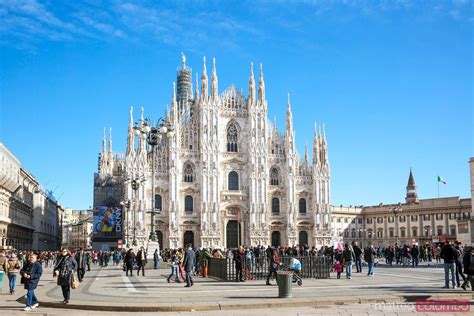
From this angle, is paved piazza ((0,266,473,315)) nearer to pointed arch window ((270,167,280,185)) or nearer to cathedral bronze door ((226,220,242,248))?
cathedral bronze door ((226,220,242,248))

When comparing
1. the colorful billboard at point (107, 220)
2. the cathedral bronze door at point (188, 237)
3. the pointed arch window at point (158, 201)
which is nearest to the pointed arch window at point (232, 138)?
the pointed arch window at point (158, 201)

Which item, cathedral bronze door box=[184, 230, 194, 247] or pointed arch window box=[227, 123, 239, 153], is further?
pointed arch window box=[227, 123, 239, 153]

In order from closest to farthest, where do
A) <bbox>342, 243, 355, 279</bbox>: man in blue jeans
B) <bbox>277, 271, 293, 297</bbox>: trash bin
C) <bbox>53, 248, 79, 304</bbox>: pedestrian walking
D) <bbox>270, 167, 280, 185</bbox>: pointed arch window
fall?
<bbox>53, 248, 79, 304</bbox>: pedestrian walking
<bbox>277, 271, 293, 297</bbox>: trash bin
<bbox>342, 243, 355, 279</bbox>: man in blue jeans
<bbox>270, 167, 280, 185</bbox>: pointed arch window

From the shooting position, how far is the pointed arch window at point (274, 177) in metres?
66.8

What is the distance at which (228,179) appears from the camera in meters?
65.1

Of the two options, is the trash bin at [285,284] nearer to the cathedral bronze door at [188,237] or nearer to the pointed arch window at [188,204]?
the cathedral bronze door at [188,237]

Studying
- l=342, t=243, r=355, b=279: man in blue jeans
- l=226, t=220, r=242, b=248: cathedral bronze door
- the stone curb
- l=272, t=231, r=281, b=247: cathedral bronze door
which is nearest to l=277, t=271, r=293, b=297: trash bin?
the stone curb

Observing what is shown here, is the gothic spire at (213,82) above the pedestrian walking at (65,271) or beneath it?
above

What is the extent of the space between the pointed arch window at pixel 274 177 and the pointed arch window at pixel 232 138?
16.7 ft

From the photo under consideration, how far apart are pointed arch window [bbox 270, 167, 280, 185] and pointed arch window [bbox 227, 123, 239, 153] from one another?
5082 mm

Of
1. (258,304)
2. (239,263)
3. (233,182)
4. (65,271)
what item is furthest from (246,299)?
(233,182)

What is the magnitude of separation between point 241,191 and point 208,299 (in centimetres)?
4935

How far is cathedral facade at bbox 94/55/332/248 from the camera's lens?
61.0m

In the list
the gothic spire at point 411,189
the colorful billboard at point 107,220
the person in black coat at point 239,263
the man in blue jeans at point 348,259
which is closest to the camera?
the person in black coat at point 239,263
